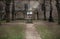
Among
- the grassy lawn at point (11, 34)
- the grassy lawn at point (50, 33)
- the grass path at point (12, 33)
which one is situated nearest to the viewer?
the grassy lawn at point (50, 33)

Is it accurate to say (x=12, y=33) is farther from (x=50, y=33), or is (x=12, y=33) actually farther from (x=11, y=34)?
(x=50, y=33)

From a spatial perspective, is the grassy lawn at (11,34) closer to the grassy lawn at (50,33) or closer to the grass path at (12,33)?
the grass path at (12,33)

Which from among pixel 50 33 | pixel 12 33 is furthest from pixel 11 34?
pixel 50 33

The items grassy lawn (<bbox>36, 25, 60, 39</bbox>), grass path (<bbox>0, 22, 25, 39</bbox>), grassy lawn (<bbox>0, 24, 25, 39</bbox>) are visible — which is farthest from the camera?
grass path (<bbox>0, 22, 25, 39</bbox>)

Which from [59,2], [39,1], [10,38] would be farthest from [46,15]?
[10,38]

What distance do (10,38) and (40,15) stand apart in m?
38.6

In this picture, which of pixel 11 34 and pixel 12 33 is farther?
pixel 12 33

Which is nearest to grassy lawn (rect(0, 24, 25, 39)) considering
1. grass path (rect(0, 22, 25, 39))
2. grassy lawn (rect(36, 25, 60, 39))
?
grass path (rect(0, 22, 25, 39))

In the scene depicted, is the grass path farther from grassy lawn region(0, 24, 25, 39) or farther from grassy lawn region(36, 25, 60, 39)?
grassy lawn region(36, 25, 60, 39)

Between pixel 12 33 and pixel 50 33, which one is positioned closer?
pixel 50 33

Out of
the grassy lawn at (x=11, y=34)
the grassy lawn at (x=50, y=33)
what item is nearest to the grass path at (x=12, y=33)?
the grassy lawn at (x=11, y=34)

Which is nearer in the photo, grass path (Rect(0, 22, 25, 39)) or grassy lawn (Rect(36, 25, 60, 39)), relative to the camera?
grassy lawn (Rect(36, 25, 60, 39))

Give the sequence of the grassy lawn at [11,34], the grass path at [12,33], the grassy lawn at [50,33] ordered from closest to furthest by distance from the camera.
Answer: the grassy lawn at [50,33]
the grassy lawn at [11,34]
the grass path at [12,33]

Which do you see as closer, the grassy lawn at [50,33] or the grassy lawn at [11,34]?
the grassy lawn at [50,33]
